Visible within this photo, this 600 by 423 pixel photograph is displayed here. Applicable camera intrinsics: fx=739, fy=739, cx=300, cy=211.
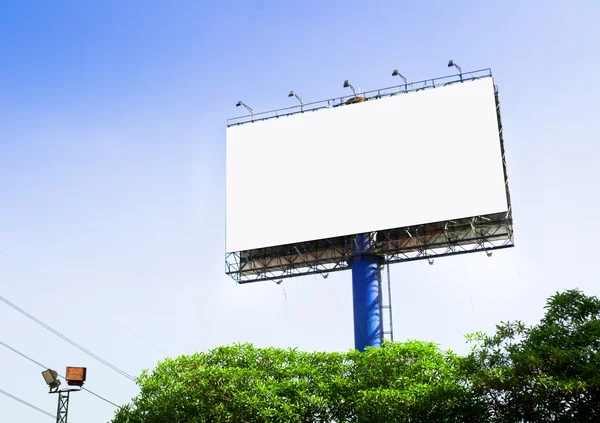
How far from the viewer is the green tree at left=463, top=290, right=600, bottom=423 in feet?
64.8

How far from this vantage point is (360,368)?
25312 mm

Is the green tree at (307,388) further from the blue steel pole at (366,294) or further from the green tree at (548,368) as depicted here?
the blue steel pole at (366,294)

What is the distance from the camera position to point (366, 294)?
33.9 m

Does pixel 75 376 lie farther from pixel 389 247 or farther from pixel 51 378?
pixel 389 247

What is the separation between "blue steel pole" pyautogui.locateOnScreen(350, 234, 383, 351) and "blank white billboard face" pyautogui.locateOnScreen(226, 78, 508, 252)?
1134 mm

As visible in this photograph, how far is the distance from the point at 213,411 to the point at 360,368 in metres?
5.21

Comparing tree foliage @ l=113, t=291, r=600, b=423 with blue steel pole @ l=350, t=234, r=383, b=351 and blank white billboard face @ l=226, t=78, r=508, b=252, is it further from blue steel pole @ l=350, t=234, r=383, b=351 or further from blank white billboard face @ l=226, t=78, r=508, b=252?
blank white billboard face @ l=226, t=78, r=508, b=252

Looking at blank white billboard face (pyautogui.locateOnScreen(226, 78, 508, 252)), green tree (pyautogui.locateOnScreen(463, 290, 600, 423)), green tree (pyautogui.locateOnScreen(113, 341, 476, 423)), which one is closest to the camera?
green tree (pyautogui.locateOnScreen(463, 290, 600, 423))

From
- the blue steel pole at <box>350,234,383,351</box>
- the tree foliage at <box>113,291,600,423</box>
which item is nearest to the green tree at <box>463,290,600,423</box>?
the tree foliage at <box>113,291,600,423</box>

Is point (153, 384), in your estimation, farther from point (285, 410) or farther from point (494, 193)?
point (494, 193)

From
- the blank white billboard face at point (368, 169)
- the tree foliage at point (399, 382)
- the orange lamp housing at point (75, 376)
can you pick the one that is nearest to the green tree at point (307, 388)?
the tree foliage at point (399, 382)

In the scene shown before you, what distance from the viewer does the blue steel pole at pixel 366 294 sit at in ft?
108

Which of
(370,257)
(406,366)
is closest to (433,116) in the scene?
(370,257)

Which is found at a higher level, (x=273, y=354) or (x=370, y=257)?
(x=370, y=257)
